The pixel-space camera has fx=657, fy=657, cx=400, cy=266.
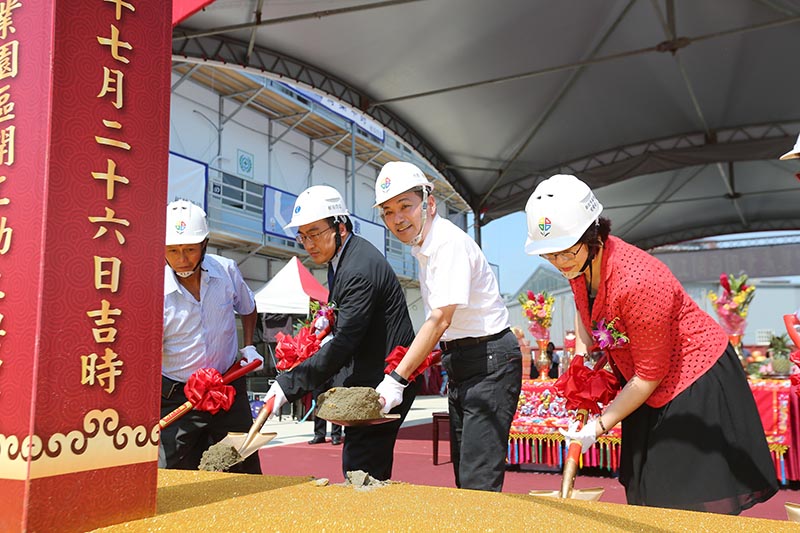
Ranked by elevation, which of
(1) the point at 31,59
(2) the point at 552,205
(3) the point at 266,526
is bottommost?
(3) the point at 266,526

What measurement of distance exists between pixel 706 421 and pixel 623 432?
23 centimetres

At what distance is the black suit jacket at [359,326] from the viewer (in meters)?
2.13

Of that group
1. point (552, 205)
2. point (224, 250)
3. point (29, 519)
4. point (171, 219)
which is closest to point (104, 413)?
point (29, 519)

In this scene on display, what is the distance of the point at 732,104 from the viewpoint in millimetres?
7738

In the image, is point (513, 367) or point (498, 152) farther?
point (498, 152)

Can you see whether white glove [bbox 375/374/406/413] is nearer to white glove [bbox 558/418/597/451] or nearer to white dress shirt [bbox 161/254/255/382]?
white glove [bbox 558/418/597/451]

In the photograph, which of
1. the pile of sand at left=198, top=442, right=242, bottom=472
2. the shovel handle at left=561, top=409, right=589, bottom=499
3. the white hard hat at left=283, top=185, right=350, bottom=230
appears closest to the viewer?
the shovel handle at left=561, top=409, right=589, bottom=499

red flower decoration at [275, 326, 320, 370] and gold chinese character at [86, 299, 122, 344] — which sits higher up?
gold chinese character at [86, 299, 122, 344]

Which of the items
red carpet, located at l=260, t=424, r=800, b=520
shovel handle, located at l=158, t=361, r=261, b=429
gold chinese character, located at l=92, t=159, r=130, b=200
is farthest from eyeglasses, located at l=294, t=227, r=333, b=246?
red carpet, located at l=260, t=424, r=800, b=520

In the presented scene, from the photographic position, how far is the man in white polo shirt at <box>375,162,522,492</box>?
72.8 inches

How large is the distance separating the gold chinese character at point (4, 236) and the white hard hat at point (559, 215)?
110cm

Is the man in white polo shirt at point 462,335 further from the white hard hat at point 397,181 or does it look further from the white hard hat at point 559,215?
the white hard hat at point 559,215

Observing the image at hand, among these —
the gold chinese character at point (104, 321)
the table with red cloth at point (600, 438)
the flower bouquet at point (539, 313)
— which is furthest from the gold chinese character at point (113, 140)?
the flower bouquet at point (539, 313)

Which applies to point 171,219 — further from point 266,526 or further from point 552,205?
point 266,526
